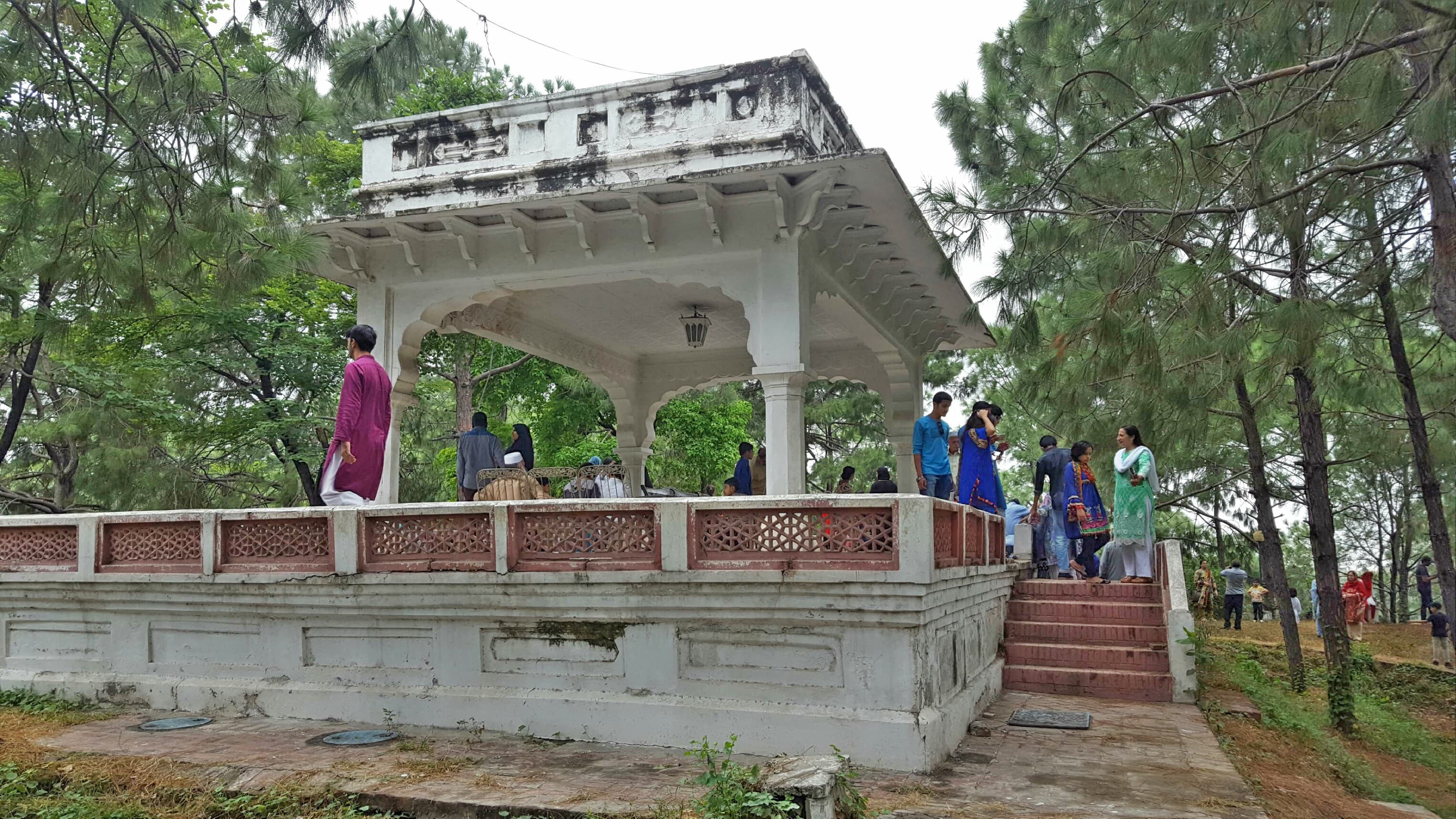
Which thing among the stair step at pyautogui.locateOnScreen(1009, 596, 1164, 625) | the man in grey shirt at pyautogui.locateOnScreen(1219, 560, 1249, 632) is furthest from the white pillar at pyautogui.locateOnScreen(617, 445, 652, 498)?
the man in grey shirt at pyautogui.locateOnScreen(1219, 560, 1249, 632)

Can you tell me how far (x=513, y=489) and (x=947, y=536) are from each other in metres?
4.13

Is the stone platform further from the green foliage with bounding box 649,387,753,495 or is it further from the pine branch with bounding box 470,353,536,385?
the pine branch with bounding box 470,353,536,385

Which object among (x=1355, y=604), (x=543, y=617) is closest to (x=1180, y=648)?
(x=543, y=617)

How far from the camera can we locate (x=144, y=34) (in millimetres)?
6656

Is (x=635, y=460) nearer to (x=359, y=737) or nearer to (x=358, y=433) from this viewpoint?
(x=358, y=433)

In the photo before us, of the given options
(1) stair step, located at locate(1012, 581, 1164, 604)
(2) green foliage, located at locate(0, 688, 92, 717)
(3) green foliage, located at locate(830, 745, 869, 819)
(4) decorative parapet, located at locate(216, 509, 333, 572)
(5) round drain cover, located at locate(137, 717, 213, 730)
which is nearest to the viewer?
(3) green foliage, located at locate(830, 745, 869, 819)

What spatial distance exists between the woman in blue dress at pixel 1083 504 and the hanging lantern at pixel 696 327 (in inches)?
180

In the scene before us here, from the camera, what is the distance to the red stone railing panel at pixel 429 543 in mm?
7121

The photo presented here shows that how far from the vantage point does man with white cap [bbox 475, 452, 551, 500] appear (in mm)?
9383

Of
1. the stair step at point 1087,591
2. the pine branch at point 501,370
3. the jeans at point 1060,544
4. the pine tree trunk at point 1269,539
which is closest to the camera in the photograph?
the stair step at point 1087,591

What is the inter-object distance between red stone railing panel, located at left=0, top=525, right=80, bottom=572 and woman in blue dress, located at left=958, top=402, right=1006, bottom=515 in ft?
26.1

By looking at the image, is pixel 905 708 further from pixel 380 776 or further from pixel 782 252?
pixel 782 252

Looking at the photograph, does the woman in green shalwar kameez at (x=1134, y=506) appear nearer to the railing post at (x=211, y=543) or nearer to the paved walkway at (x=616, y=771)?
the paved walkway at (x=616, y=771)

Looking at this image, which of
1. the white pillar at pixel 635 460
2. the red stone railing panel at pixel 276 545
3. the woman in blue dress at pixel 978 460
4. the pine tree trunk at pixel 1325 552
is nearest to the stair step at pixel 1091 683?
the woman in blue dress at pixel 978 460
